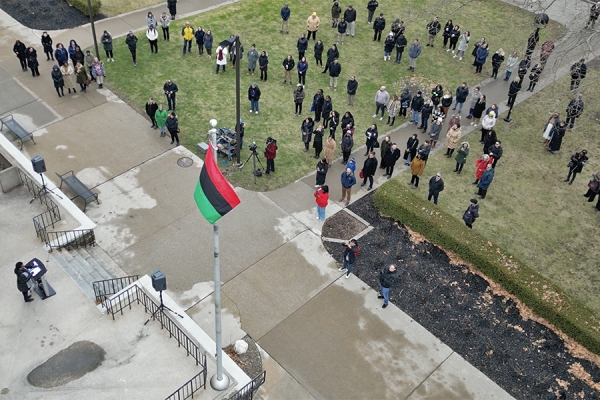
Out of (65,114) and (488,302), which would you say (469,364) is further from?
(65,114)

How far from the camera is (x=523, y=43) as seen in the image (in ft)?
91.4

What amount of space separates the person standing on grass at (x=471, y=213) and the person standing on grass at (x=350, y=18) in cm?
1271

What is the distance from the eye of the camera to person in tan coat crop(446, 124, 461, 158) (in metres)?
21.0

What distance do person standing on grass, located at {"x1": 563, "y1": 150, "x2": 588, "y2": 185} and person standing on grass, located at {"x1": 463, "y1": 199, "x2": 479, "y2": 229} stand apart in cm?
471

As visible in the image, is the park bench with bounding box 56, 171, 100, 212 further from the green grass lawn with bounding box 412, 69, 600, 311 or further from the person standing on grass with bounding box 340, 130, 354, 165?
the green grass lawn with bounding box 412, 69, 600, 311

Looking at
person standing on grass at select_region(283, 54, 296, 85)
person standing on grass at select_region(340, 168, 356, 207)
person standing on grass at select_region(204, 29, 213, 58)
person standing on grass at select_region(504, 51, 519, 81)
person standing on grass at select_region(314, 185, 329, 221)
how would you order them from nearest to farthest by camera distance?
person standing on grass at select_region(314, 185, 329, 221), person standing on grass at select_region(340, 168, 356, 207), person standing on grass at select_region(283, 54, 296, 85), person standing on grass at select_region(504, 51, 519, 81), person standing on grass at select_region(204, 29, 213, 58)

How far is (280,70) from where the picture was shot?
25734mm

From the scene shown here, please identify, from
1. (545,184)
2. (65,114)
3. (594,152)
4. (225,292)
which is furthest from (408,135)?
(65,114)

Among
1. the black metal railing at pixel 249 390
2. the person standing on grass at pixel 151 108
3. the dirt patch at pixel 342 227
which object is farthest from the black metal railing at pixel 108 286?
the person standing on grass at pixel 151 108

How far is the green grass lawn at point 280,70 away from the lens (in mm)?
22156

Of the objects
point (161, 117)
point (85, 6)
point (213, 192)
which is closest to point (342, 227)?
point (161, 117)

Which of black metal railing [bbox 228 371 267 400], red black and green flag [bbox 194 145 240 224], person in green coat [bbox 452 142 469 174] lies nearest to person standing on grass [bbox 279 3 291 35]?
person in green coat [bbox 452 142 469 174]

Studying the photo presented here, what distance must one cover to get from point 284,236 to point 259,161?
325cm

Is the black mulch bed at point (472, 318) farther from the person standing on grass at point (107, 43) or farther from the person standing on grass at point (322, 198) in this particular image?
the person standing on grass at point (107, 43)
